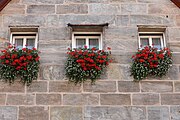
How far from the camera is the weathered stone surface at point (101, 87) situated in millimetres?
5758

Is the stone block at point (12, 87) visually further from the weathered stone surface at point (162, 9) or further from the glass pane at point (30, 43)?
the weathered stone surface at point (162, 9)

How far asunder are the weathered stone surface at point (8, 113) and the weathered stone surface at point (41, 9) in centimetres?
202

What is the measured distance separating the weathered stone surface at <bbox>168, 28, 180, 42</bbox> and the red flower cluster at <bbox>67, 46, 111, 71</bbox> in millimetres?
1358

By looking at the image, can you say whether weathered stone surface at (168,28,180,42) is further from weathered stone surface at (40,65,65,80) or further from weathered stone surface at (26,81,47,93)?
weathered stone surface at (26,81,47,93)

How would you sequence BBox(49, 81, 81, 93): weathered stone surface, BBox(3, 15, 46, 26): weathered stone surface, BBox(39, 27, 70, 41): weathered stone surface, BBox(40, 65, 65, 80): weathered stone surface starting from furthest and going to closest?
BBox(3, 15, 46, 26): weathered stone surface
BBox(39, 27, 70, 41): weathered stone surface
BBox(40, 65, 65, 80): weathered stone surface
BBox(49, 81, 81, 93): weathered stone surface

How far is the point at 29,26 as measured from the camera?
6293mm

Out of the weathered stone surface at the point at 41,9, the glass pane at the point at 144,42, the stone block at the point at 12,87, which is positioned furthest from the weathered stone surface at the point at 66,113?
the weathered stone surface at the point at 41,9

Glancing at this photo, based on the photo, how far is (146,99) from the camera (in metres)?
5.71

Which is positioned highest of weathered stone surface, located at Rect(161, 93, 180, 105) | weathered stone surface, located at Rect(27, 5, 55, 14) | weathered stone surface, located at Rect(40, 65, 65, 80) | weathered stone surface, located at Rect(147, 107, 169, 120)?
weathered stone surface, located at Rect(27, 5, 55, 14)

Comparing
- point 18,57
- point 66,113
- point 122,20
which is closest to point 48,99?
point 66,113

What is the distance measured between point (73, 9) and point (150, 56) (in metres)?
1.83

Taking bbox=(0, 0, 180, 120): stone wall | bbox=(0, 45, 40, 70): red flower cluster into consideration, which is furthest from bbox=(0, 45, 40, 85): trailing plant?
bbox=(0, 0, 180, 120): stone wall

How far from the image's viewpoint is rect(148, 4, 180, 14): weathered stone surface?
650cm

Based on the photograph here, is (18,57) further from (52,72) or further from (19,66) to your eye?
(52,72)
